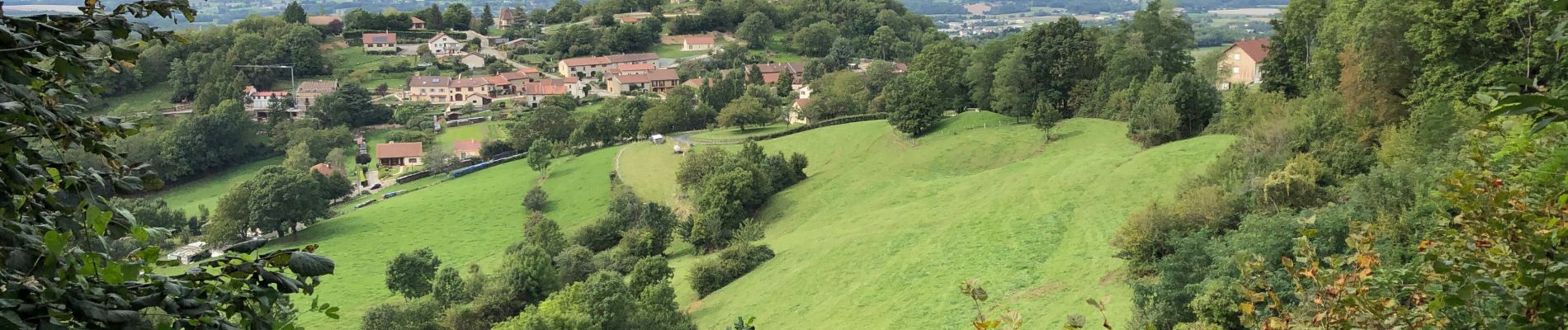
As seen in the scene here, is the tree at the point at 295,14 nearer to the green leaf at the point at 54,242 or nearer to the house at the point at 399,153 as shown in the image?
the house at the point at 399,153

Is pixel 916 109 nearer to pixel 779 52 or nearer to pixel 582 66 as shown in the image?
pixel 582 66

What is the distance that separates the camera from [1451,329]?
5051 mm

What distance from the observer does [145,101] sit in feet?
253

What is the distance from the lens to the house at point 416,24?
102 m

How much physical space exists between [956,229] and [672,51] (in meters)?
72.2

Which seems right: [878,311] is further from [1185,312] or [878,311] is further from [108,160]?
[108,160]

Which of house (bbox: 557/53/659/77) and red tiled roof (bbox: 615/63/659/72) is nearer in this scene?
red tiled roof (bbox: 615/63/659/72)

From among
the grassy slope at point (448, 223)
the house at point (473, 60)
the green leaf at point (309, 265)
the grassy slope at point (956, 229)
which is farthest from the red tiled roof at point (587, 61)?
the green leaf at point (309, 265)

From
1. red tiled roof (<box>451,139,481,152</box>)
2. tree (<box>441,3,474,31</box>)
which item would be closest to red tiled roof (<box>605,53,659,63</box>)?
tree (<box>441,3,474,31</box>)

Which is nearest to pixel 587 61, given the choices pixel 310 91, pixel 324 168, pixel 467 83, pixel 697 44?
pixel 467 83

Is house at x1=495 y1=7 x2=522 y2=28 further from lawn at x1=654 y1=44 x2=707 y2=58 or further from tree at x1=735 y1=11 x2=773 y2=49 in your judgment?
tree at x1=735 y1=11 x2=773 y2=49

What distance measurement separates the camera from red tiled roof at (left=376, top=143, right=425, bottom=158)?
194 ft

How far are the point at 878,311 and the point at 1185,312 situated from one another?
675 centimetres

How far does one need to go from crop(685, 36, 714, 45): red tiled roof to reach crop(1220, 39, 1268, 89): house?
47.7 meters
